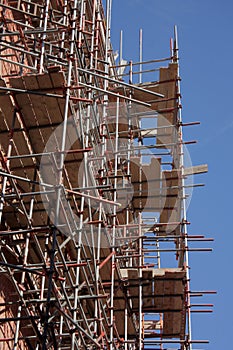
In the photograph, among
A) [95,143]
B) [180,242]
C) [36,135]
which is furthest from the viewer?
[180,242]

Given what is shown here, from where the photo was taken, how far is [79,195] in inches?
373

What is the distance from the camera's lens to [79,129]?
34.8 ft

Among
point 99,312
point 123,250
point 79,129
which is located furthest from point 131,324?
point 79,129

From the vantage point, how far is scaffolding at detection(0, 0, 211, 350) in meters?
9.57

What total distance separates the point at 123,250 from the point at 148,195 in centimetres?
172

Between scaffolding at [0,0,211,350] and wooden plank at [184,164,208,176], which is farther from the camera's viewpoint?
wooden plank at [184,164,208,176]

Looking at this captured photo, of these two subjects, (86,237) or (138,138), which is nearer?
(86,237)

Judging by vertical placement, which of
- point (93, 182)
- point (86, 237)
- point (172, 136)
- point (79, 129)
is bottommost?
point (86, 237)

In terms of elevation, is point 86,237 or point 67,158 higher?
point 67,158

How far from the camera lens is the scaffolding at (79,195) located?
9.57 metres

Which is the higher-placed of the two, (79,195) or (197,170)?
(197,170)

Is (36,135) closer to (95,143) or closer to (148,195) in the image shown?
(95,143)

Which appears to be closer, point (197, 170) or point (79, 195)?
point (79, 195)

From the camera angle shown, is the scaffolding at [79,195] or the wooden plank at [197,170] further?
the wooden plank at [197,170]
